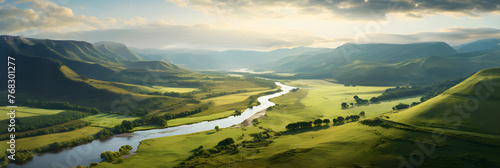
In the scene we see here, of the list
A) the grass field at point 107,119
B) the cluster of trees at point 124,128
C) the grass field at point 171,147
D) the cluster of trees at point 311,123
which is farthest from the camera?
the grass field at point 107,119

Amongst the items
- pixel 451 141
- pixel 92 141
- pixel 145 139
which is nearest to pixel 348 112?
pixel 451 141

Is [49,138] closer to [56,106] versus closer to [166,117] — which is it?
[166,117]

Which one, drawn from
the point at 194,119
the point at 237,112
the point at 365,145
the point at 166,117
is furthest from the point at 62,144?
the point at 365,145

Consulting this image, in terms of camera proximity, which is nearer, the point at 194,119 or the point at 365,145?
the point at 365,145

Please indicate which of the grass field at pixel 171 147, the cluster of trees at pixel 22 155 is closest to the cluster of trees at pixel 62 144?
the cluster of trees at pixel 22 155

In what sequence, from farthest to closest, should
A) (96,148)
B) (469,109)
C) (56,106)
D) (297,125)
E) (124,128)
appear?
1. (56,106)
2. (124,128)
3. (297,125)
4. (96,148)
5. (469,109)

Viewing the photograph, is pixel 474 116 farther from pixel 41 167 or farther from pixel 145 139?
pixel 41 167

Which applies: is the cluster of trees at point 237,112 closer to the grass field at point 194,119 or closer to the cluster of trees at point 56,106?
the grass field at point 194,119

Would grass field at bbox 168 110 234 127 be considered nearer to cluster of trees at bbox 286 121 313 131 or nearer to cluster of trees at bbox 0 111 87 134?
cluster of trees at bbox 286 121 313 131
